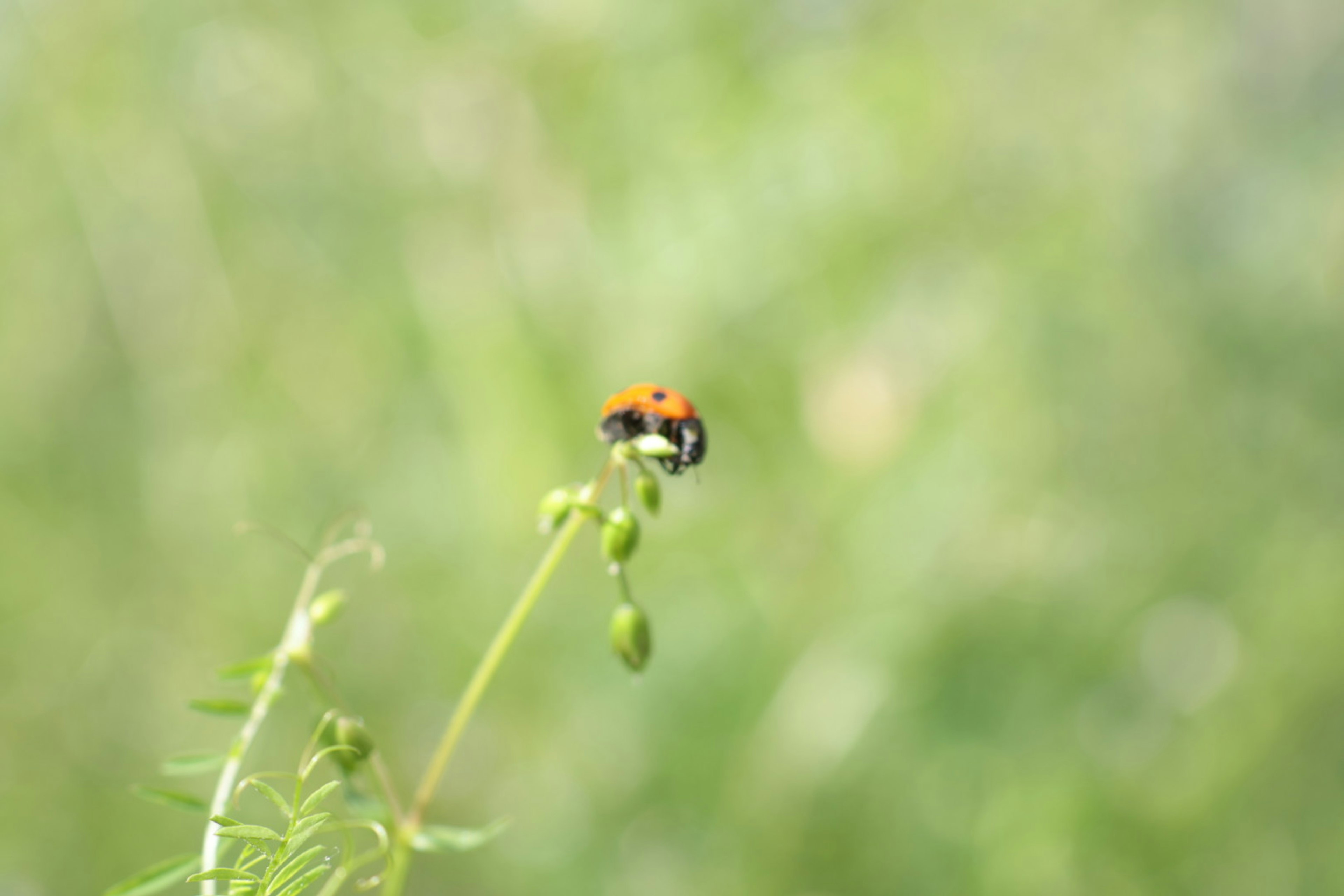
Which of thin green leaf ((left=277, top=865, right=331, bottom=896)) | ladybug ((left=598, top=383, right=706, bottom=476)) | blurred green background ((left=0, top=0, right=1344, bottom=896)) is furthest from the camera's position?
blurred green background ((left=0, top=0, right=1344, bottom=896))

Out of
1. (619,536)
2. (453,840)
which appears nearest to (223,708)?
(453,840)

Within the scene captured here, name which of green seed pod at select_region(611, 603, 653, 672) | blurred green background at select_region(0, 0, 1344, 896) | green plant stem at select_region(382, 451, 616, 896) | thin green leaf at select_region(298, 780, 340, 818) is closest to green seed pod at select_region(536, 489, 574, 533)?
green plant stem at select_region(382, 451, 616, 896)

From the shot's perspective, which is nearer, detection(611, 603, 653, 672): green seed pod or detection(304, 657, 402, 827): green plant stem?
detection(304, 657, 402, 827): green plant stem

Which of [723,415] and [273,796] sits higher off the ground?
[723,415]

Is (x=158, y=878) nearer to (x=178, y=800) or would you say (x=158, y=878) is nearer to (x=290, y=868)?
(x=178, y=800)

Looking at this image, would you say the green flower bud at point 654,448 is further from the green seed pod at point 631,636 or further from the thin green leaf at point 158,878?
the thin green leaf at point 158,878

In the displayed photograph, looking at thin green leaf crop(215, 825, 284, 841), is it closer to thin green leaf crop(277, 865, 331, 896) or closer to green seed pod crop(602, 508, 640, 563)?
thin green leaf crop(277, 865, 331, 896)
